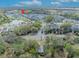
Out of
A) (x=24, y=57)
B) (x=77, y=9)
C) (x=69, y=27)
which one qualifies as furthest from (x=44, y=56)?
(x=77, y=9)

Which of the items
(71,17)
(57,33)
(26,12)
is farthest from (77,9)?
(26,12)

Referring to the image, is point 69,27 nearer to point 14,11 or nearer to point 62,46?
point 62,46

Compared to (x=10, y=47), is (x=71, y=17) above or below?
above

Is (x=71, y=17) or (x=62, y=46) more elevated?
(x=71, y=17)

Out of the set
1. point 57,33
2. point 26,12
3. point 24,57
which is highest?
point 26,12

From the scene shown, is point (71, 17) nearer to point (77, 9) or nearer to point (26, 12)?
point (77, 9)

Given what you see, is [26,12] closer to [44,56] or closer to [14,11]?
[14,11]

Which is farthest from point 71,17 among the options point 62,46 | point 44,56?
point 44,56
